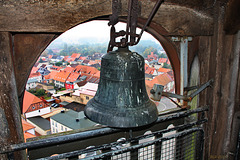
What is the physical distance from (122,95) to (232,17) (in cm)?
138

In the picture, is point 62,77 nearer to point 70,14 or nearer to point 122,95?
point 70,14

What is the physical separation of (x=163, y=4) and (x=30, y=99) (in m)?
12.5

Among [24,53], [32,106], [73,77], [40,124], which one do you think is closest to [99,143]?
[24,53]

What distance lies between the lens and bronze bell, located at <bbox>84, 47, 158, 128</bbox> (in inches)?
42.1

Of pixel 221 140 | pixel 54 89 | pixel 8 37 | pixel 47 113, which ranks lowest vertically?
pixel 47 113

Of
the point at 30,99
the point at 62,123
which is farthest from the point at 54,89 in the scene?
the point at 62,123

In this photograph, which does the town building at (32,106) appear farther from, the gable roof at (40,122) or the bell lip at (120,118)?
the bell lip at (120,118)

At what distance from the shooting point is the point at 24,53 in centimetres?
135

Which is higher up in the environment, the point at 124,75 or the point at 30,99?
the point at 124,75

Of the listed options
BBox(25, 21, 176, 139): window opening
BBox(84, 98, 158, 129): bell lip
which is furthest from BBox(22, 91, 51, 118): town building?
BBox(84, 98, 158, 129): bell lip

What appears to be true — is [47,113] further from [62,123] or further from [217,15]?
[217,15]

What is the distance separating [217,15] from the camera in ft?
6.06

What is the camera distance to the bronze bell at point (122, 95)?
42.1 inches

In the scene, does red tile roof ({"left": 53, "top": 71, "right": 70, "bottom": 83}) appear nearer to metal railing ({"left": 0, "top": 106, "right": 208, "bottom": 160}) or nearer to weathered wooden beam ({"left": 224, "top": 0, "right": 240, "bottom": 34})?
metal railing ({"left": 0, "top": 106, "right": 208, "bottom": 160})
